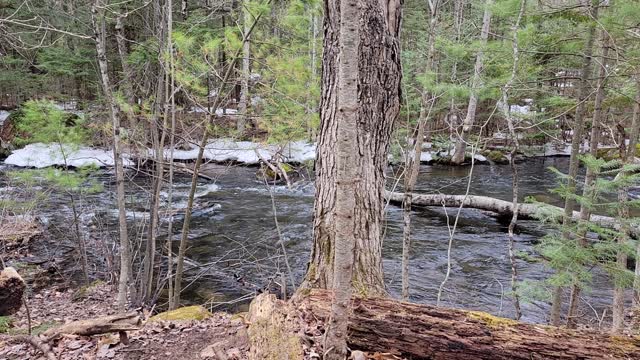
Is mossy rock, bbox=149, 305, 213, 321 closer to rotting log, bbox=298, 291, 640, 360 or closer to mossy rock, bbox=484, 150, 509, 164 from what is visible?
rotting log, bbox=298, 291, 640, 360

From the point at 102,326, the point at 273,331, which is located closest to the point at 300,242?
the point at 102,326

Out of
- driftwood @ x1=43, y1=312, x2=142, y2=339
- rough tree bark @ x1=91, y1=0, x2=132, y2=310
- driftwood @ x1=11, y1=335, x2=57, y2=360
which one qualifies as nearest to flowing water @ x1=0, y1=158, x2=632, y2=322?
rough tree bark @ x1=91, y1=0, x2=132, y2=310

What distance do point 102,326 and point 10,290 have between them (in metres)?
1.13

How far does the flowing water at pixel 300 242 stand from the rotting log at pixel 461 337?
6.78 ft

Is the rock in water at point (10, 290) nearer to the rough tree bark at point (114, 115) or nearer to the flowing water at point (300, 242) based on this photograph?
the rough tree bark at point (114, 115)

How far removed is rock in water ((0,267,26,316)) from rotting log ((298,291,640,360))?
3.01 meters

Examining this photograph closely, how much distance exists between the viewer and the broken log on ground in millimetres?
2346

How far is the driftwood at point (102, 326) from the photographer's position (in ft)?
9.93

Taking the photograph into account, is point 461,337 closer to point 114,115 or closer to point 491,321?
point 491,321

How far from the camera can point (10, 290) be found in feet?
11.3

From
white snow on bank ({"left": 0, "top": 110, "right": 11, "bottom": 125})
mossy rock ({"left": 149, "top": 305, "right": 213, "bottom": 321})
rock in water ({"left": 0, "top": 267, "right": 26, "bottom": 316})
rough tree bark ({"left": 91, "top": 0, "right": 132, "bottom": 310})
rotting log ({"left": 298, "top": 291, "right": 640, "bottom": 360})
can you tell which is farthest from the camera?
white snow on bank ({"left": 0, "top": 110, "right": 11, "bottom": 125})

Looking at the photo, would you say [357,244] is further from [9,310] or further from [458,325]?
[9,310]

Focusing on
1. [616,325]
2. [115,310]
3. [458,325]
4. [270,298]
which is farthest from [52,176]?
[616,325]

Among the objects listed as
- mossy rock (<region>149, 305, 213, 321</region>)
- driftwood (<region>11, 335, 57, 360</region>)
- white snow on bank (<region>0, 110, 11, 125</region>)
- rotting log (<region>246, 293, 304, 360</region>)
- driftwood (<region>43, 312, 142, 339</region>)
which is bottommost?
mossy rock (<region>149, 305, 213, 321</region>)
